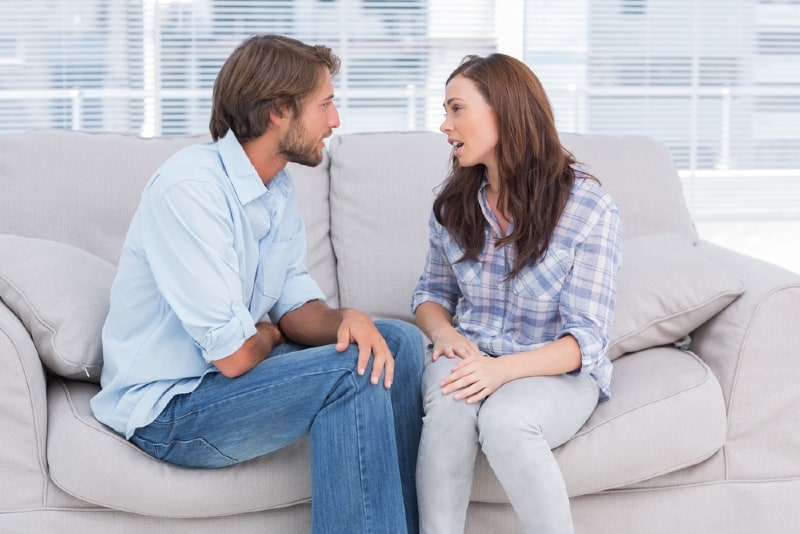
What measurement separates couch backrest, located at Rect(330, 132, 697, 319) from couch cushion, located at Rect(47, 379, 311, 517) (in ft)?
2.17

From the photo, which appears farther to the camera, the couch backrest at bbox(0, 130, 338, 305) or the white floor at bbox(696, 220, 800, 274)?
the white floor at bbox(696, 220, 800, 274)

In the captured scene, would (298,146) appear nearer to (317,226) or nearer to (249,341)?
(249,341)

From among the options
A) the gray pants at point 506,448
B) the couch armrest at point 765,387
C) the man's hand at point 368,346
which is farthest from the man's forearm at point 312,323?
the couch armrest at point 765,387

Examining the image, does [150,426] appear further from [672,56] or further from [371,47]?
[672,56]

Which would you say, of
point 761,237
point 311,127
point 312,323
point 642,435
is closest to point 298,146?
point 311,127

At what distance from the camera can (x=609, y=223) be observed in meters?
1.70

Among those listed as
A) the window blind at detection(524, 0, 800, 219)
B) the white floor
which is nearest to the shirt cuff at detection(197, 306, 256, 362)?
the window blind at detection(524, 0, 800, 219)

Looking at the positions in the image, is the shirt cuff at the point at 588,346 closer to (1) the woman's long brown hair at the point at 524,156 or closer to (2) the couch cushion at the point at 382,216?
(1) the woman's long brown hair at the point at 524,156

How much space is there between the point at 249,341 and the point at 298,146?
37 cm

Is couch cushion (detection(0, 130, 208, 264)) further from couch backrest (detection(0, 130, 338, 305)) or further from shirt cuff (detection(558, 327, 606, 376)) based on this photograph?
shirt cuff (detection(558, 327, 606, 376))

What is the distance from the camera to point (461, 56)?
13.1 feet

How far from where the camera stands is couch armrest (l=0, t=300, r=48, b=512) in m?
1.56

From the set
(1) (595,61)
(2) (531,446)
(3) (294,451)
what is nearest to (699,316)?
(2) (531,446)

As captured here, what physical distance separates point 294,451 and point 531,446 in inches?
17.0
